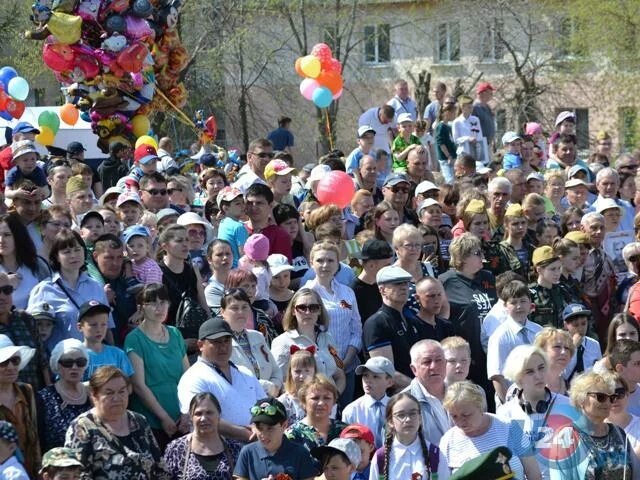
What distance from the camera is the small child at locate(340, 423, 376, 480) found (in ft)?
26.2

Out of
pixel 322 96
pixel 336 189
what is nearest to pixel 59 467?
pixel 336 189

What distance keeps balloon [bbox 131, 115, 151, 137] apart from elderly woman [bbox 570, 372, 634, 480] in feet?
30.1

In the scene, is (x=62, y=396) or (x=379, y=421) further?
(x=379, y=421)

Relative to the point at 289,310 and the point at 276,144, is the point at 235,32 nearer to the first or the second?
the point at 276,144

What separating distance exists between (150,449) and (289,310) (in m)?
2.05

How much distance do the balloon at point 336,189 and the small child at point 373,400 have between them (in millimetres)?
3740

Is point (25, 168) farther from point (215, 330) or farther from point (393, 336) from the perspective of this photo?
point (393, 336)

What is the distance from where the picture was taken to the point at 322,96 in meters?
16.6

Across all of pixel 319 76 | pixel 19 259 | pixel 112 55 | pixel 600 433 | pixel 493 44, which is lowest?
pixel 493 44

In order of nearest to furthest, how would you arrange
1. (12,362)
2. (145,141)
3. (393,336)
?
(12,362) → (393,336) → (145,141)

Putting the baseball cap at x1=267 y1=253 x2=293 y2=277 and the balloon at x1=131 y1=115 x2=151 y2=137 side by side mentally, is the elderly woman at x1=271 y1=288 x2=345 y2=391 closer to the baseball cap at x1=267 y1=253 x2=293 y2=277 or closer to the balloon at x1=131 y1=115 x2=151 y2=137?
the baseball cap at x1=267 y1=253 x2=293 y2=277

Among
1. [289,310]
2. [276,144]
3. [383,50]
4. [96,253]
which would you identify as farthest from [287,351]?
[383,50]

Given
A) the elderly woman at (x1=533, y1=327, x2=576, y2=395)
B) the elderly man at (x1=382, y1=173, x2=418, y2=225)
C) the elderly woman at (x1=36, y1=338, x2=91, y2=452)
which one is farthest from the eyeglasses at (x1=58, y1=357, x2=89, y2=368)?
the elderly man at (x1=382, y1=173, x2=418, y2=225)

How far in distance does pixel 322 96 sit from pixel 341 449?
9.46 m
